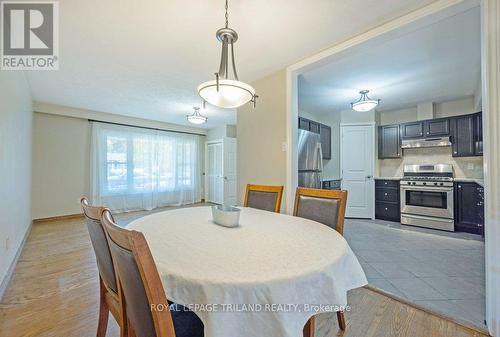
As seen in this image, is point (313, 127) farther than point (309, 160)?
Yes

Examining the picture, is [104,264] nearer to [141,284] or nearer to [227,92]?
[141,284]

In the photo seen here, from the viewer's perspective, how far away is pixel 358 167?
16.0 ft

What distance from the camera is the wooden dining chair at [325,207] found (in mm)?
1539

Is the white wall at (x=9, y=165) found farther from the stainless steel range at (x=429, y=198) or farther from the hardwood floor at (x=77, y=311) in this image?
the stainless steel range at (x=429, y=198)

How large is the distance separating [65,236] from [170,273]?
12.6 feet

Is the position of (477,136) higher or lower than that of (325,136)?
lower

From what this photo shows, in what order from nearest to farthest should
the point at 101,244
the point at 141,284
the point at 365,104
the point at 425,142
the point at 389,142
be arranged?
the point at 141,284 < the point at 101,244 < the point at 365,104 < the point at 425,142 < the point at 389,142

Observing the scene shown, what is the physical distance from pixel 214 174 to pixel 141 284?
6.18 m

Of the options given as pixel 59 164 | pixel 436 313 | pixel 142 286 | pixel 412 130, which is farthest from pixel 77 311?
pixel 412 130

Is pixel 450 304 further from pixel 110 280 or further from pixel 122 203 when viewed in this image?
pixel 122 203

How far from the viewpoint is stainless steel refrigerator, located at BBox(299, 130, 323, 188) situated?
11.1ft

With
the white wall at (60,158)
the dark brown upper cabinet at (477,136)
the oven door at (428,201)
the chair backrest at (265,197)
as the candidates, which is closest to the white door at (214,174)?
the white wall at (60,158)

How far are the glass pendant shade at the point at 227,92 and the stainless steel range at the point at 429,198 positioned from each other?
13.2ft

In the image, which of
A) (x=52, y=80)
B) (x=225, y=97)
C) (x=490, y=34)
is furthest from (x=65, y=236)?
(x=490, y=34)
